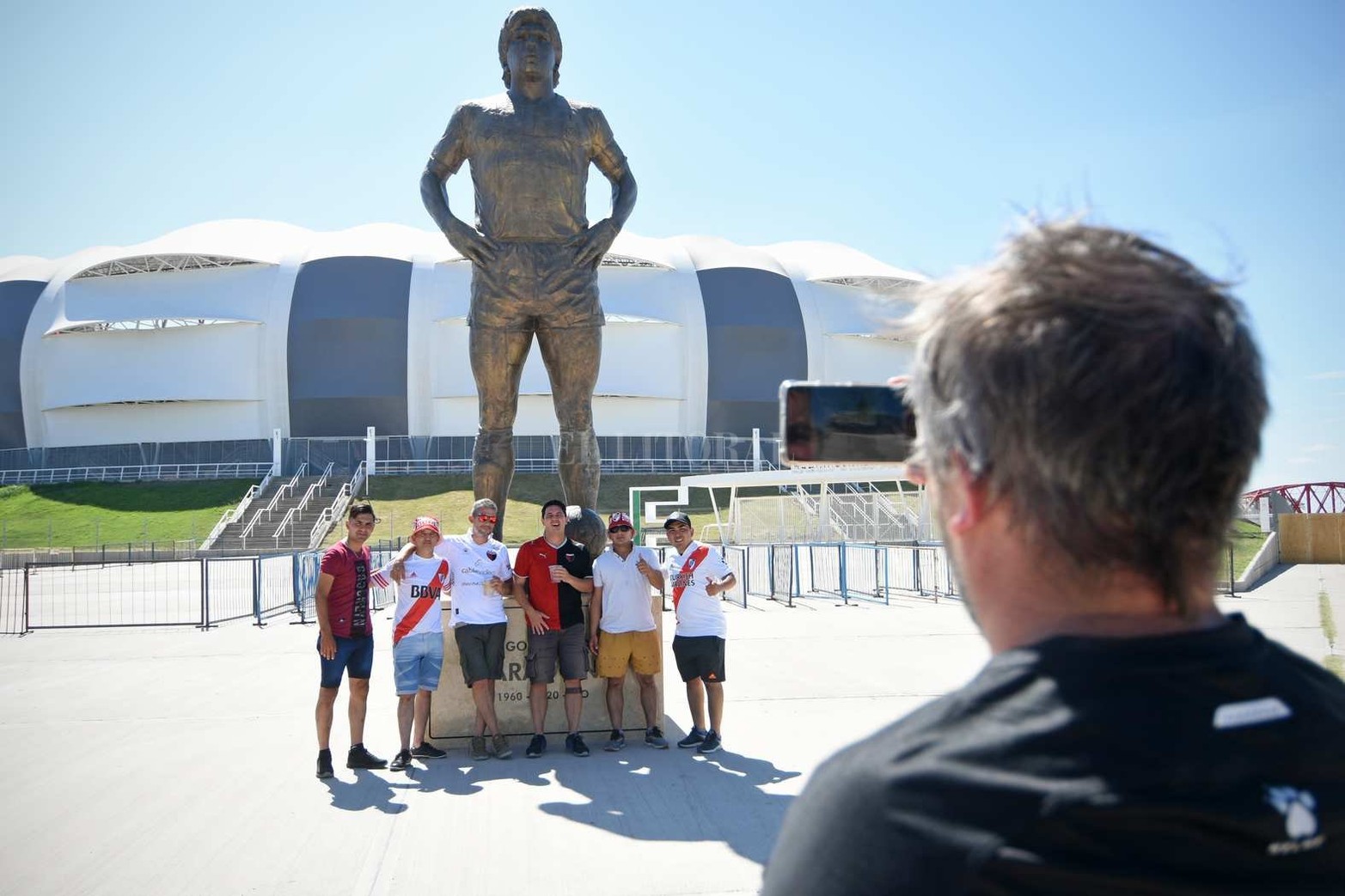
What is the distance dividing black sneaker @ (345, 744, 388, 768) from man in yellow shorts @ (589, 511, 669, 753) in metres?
1.51

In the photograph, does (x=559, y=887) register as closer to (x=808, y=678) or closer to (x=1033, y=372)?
(x=1033, y=372)

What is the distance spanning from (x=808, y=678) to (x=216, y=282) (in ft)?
161

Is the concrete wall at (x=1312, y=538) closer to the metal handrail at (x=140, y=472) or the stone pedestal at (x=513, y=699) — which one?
the stone pedestal at (x=513, y=699)

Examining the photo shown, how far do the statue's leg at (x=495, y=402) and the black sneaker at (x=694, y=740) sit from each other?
92.9 inches

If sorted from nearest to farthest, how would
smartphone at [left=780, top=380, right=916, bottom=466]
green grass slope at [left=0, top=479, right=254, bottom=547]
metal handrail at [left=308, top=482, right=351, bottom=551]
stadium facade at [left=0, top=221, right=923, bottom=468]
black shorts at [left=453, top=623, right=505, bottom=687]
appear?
smartphone at [left=780, top=380, right=916, bottom=466] → black shorts at [left=453, top=623, right=505, bottom=687] → metal handrail at [left=308, top=482, right=351, bottom=551] → green grass slope at [left=0, top=479, right=254, bottom=547] → stadium facade at [left=0, top=221, right=923, bottom=468]

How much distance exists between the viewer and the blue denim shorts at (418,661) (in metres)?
6.25

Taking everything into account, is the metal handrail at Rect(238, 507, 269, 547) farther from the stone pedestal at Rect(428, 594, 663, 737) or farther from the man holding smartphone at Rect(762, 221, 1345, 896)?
the man holding smartphone at Rect(762, 221, 1345, 896)

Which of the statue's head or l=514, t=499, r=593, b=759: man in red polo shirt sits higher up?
the statue's head

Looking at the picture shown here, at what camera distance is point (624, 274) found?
5028cm

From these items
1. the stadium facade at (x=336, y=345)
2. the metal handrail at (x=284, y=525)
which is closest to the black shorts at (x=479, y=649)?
the metal handrail at (x=284, y=525)

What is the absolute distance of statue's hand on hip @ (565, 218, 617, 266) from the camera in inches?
300

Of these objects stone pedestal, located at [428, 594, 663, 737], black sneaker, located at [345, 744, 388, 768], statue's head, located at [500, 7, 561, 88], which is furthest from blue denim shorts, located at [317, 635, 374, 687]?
statue's head, located at [500, 7, 561, 88]

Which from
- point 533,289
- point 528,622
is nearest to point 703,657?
point 528,622

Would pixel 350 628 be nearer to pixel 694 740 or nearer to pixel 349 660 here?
pixel 349 660
